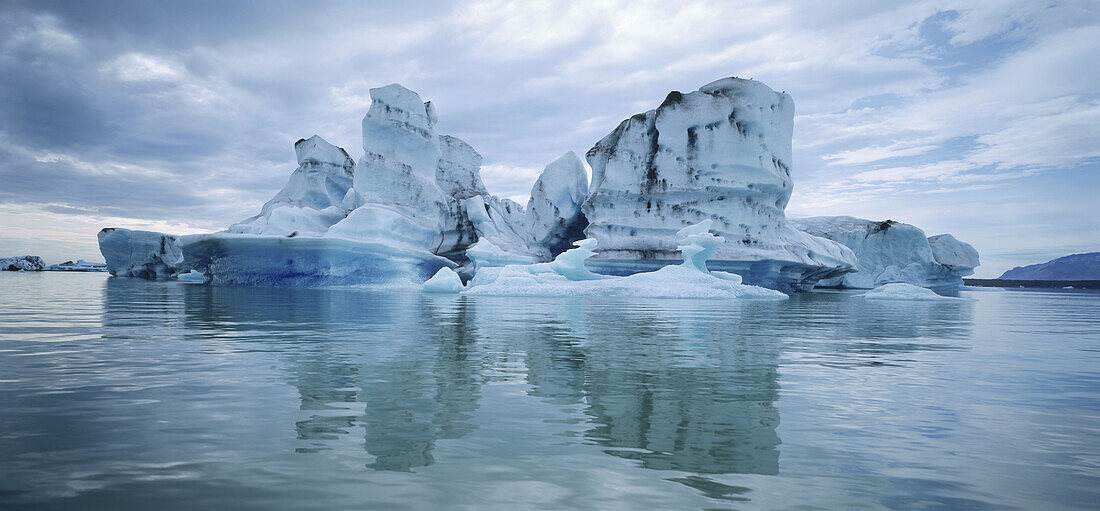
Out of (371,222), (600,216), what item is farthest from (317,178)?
(600,216)

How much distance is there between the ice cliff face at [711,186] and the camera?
72.9ft

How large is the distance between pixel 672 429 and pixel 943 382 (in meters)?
2.30

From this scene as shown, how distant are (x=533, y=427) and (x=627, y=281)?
49.3ft

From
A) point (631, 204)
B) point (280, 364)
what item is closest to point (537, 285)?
point (631, 204)

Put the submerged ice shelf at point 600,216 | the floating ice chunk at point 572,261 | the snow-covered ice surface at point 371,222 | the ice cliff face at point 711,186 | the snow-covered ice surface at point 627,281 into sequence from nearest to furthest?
the snow-covered ice surface at point 627,281 < the floating ice chunk at point 572,261 < the submerged ice shelf at point 600,216 < the snow-covered ice surface at point 371,222 < the ice cliff face at point 711,186

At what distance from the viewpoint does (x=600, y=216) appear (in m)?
24.6

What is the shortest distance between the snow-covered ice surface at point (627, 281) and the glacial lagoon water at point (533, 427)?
37.3 ft

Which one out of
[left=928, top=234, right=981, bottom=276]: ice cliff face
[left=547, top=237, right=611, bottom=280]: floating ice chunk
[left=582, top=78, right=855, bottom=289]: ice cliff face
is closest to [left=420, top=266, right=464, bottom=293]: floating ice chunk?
[left=547, top=237, right=611, bottom=280]: floating ice chunk

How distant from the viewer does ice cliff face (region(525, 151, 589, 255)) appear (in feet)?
90.8

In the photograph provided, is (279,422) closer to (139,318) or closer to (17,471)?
(17,471)

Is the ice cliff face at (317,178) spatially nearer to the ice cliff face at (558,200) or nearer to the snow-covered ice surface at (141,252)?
the snow-covered ice surface at (141,252)

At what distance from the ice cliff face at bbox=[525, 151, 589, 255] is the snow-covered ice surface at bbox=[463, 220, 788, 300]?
7.95 metres

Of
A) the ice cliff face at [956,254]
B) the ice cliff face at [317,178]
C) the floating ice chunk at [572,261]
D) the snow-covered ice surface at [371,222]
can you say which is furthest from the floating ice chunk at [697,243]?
the ice cliff face at [956,254]

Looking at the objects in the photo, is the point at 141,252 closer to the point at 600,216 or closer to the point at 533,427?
the point at 600,216
